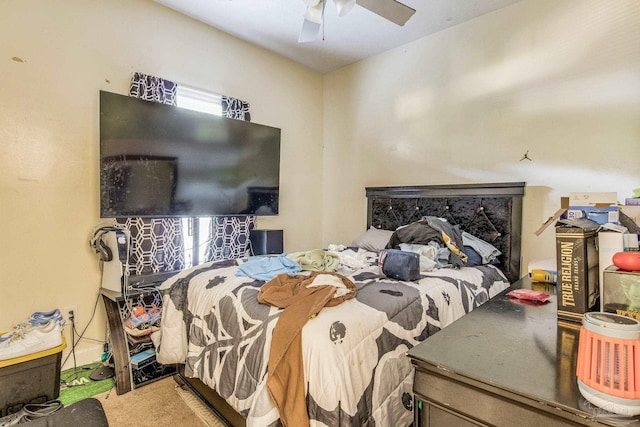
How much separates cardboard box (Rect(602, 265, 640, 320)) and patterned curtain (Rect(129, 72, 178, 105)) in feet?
10.2

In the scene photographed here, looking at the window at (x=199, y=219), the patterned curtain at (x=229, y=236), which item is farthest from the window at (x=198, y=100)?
the patterned curtain at (x=229, y=236)

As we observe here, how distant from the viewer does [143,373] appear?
2.26 meters

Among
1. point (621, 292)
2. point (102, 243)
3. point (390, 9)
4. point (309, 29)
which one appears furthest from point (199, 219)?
point (621, 292)

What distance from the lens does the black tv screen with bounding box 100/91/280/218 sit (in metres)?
2.48

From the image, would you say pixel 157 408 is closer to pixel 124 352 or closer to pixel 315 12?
pixel 124 352

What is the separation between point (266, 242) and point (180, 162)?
117 cm

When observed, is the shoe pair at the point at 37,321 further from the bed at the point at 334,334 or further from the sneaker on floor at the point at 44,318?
the bed at the point at 334,334

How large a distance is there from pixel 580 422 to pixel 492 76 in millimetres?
3016

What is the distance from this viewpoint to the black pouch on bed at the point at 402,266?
1924mm

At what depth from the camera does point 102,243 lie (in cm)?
239

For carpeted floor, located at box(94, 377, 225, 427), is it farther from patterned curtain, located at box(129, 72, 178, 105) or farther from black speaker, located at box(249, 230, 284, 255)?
patterned curtain, located at box(129, 72, 178, 105)

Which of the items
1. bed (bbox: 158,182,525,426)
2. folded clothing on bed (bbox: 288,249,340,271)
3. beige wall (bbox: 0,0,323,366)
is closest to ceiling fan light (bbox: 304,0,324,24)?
beige wall (bbox: 0,0,323,366)

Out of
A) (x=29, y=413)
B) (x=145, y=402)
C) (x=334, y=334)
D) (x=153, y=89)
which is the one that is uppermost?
(x=153, y=89)

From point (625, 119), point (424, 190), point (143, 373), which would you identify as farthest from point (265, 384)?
point (625, 119)
